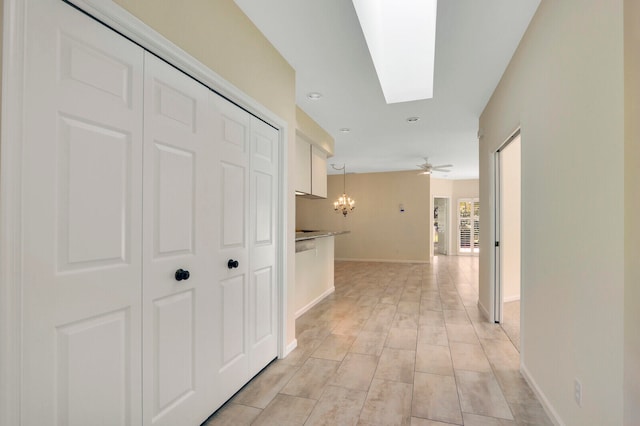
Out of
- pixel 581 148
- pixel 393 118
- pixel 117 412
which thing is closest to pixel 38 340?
pixel 117 412

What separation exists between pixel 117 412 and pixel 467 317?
3.86 metres

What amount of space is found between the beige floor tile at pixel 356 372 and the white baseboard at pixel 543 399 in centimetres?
110

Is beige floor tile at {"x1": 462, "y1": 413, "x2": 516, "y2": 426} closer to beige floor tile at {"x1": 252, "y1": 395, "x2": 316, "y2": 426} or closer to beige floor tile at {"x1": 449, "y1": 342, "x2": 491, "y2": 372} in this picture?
beige floor tile at {"x1": 449, "y1": 342, "x2": 491, "y2": 372}

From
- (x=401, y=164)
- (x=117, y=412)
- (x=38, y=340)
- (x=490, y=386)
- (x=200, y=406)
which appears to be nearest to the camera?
(x=38, y=340)

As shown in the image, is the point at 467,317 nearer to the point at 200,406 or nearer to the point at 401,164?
the point at 200,406

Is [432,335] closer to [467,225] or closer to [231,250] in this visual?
[231,250]

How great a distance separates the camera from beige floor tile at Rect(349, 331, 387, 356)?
312 cm

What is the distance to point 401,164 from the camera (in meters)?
8.89

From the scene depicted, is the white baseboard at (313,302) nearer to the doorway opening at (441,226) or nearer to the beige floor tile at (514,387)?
the beige floor tile at (514,387)

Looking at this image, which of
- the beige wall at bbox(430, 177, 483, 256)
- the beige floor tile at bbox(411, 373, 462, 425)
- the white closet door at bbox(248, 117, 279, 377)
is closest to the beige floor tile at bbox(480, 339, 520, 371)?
the beige floor tile at bbox(411, 373, 462, 425)

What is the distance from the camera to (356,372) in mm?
2676

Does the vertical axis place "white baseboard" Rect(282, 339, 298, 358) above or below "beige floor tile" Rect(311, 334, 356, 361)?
above

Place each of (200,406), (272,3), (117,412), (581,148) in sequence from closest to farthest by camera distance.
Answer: (117,412) → (581,148) → (200,406) → (272,3)

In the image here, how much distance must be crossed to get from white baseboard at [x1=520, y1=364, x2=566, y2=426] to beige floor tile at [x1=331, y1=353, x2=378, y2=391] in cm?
110
